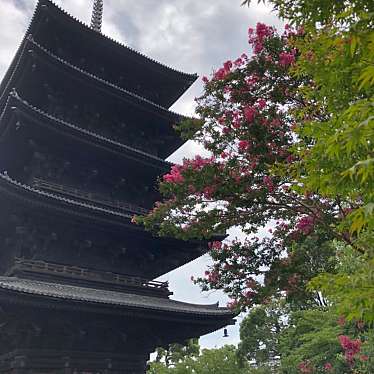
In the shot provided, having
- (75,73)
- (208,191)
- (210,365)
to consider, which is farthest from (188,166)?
(210,365)

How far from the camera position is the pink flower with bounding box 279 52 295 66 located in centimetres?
832

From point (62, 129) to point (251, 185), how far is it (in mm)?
7908

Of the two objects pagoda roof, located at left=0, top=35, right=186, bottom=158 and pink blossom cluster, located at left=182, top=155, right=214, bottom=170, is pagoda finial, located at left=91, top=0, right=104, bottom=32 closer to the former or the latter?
pagoda roof, located at left=0, top=35, right=186, bottom=158

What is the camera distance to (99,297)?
11430 mm

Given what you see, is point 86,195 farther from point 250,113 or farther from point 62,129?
point 250,113

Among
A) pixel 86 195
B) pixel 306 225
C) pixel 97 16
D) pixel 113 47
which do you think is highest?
pixel 97 16

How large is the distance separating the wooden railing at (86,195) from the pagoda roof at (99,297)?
318cm

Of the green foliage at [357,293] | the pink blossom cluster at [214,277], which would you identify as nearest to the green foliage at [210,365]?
the pink blossom cluster at [214,277]

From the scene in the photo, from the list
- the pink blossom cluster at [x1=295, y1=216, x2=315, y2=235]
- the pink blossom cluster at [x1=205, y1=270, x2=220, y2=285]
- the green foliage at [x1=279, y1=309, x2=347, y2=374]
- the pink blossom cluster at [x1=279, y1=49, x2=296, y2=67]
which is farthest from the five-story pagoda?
the green foliage at [x1=279, y1=309, x2=347, y2=374]

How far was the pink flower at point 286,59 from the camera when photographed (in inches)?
328

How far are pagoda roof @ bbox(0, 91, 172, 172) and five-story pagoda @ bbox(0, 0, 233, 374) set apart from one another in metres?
0.05

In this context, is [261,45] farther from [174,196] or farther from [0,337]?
[0,337]

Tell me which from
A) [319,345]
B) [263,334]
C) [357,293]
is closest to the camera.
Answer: [357,293]

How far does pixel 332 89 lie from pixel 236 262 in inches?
225
